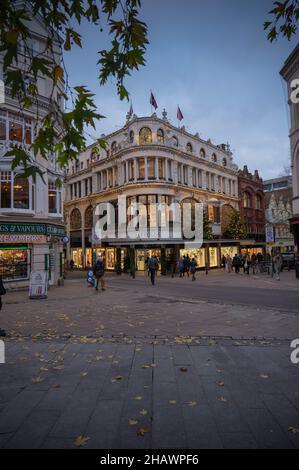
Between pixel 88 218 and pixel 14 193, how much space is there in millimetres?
23330

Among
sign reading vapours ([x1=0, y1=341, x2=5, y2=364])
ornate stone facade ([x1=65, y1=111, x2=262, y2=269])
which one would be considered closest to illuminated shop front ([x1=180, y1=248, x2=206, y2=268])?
ornate stone facade ([x1=65, y1=111, x2=262, y2=269])

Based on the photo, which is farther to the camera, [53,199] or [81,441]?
[53,199]

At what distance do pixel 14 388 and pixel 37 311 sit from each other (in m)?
6.76

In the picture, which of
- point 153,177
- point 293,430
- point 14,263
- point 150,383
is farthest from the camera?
point 153,177

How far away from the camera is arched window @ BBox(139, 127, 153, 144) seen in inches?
1284

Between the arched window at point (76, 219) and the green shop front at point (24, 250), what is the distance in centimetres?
2256

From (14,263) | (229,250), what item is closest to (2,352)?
(14,263)

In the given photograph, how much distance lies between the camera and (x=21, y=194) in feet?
61.1

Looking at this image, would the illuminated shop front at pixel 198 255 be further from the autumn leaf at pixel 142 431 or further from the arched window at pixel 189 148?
the autumn leaf at pixel 142 431

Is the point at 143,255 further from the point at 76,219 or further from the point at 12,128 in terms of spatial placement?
the point at 12,128

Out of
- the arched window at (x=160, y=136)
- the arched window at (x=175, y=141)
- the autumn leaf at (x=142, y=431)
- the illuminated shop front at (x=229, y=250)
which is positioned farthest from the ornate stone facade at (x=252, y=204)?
the autumn leaf at (x=142, y=431)

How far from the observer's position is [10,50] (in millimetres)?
3338

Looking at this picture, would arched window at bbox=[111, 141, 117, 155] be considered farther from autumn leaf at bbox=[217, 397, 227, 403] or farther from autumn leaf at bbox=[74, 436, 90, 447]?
autumn leaf at bbox=[74, 436, 90, 447]
